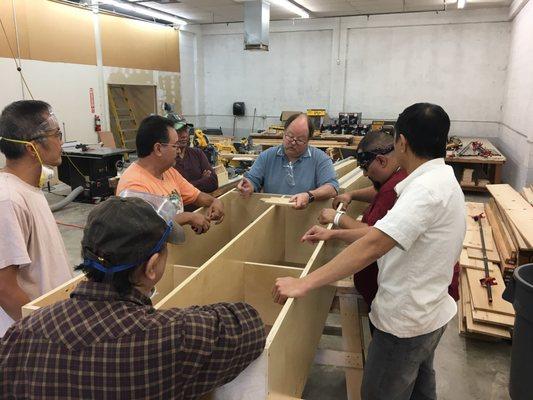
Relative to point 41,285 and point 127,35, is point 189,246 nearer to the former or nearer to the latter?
point 41,285

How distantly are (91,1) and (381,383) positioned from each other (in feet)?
26.8

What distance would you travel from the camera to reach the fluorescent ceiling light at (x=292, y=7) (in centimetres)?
806

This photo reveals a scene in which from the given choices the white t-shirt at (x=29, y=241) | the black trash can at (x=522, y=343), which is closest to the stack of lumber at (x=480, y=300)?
the black trash can at (x=522, y=343)

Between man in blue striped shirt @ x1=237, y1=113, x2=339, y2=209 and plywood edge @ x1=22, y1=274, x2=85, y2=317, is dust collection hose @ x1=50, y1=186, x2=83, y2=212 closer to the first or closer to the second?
man in blue striped shirt @ x1=237, y1=113, x2=339, y2=209

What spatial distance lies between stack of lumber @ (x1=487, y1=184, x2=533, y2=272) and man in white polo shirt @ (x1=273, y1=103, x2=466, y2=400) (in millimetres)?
1809

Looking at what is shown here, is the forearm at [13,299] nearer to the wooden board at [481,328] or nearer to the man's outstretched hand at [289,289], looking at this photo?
the man's outstretched hand at [289,289]

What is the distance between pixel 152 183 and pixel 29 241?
0.74 metres

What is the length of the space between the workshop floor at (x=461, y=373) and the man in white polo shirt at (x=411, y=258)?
927 millimetres

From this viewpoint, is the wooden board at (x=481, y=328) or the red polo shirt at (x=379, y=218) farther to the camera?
the wooden board at (x=481, y=328)

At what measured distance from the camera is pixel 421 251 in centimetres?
137

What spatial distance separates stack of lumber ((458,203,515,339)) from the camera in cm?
281

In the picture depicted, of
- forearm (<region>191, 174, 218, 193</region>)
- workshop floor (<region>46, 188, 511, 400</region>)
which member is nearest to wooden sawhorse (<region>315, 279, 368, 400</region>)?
workshop floor (<region>46, 188, 511, 400</region>)

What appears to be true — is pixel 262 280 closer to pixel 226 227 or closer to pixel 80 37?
pixel 226 227

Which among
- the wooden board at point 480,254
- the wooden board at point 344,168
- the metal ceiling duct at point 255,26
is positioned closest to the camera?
the wooden board at point 480,254
